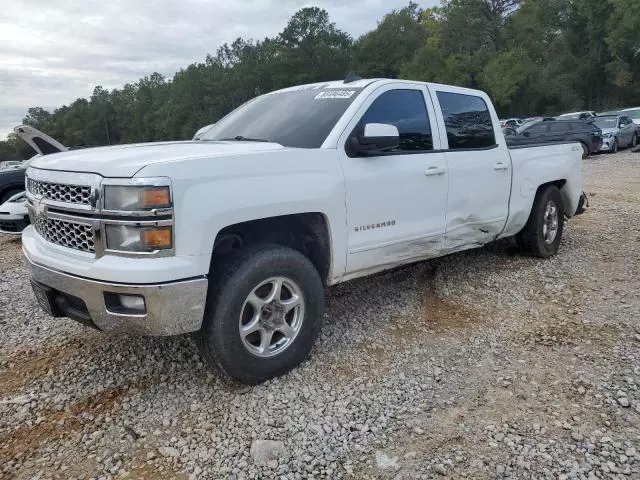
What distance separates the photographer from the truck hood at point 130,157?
2.71m

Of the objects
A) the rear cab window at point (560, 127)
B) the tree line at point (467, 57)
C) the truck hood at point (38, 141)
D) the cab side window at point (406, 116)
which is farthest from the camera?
the tree line at point (467, 57)

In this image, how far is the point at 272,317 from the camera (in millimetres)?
3211

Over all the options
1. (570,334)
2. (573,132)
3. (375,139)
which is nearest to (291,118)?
(375,139)

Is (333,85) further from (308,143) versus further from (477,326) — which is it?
(477,326)

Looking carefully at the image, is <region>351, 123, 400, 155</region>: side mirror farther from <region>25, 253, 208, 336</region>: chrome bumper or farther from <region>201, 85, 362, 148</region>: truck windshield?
<region>25, 253, 208, 336</region>: chrome bumper

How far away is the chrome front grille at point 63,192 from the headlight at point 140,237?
239 millimetres

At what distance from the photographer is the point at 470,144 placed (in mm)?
4625

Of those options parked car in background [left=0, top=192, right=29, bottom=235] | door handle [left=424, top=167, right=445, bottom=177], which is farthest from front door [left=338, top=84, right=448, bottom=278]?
parked car in background [left=0, top=192, right=29, bottom=235]

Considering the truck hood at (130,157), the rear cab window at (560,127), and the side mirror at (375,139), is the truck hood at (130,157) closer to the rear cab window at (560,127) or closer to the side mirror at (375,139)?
the side mirror at (375,139)

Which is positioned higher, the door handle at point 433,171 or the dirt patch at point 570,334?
the door handle at point 433,171

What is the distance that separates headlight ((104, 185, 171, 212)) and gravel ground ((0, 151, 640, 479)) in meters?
1.21

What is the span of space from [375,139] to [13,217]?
678 centimetres

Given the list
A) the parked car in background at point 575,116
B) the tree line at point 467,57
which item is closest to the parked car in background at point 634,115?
the parked car in background at point 575,116

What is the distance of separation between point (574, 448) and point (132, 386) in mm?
2550
